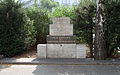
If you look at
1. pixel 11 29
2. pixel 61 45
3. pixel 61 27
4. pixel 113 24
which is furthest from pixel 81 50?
pixel 11 29

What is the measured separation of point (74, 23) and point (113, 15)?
2704 millimetres

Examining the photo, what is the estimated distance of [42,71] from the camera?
624cm

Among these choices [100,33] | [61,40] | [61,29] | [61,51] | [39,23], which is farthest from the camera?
[39,23]

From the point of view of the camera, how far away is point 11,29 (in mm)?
8938

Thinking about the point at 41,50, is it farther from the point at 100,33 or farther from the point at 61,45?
the point at 100,33

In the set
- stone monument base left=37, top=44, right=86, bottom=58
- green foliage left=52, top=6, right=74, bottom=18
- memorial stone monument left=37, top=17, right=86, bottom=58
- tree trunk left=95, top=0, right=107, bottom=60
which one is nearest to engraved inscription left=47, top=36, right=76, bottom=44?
memorial stone monument left=37, top=17, right=86, bottom=58

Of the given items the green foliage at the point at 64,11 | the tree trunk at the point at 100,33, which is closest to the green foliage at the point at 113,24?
the tree trunk at the point at 100,33

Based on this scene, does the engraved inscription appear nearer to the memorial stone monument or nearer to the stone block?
the memorial stone monument

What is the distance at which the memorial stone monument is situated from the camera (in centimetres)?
852

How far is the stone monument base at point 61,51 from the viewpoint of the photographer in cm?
849

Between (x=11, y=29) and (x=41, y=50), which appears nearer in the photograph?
(x=41, y=50)

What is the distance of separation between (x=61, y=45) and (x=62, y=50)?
346 mm

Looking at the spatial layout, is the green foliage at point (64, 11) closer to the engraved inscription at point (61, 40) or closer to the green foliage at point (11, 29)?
the engraved inscription at point (61, 40)

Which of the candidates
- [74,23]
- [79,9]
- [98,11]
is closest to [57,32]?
[74,23]
